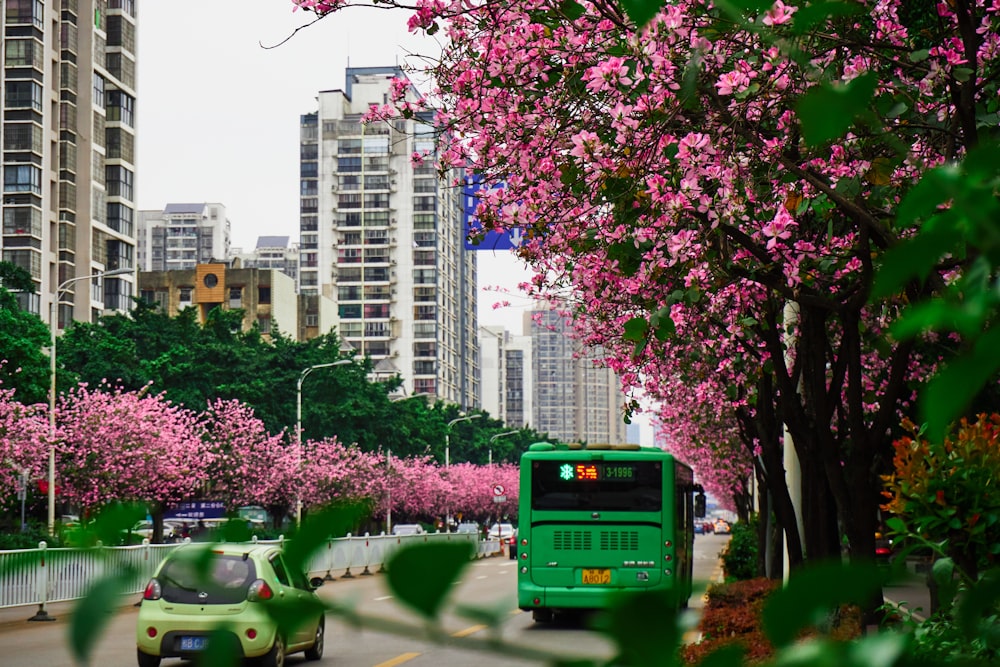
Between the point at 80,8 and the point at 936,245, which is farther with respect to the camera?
the point at 80,8

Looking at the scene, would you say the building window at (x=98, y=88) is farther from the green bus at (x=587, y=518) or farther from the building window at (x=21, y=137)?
the green bus at (x=587, y=518)

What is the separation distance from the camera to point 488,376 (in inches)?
7431

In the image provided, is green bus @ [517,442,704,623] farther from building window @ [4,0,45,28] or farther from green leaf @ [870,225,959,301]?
building window @ [4,0,45,28]

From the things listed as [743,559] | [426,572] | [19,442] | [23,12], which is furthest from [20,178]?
[426,572]

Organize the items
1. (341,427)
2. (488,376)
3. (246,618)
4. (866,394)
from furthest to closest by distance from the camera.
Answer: (488,376)
(341,427)
(866,394)
(246,618)

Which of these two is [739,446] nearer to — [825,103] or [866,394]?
[866,394]

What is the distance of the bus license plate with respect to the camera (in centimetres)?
2089

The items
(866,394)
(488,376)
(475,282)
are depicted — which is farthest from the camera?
(488,376)

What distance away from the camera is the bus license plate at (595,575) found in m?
20.9

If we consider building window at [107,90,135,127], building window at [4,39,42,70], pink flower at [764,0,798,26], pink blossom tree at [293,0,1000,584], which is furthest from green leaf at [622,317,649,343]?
building window at [107,90,135,127]

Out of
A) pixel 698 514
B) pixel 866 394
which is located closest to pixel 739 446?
pixel 698 514

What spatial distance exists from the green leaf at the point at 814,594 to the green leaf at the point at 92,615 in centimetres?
45

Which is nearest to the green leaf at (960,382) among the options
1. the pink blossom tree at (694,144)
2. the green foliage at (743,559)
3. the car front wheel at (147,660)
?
the pink blossom tree at (694,144)

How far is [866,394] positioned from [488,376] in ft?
553
